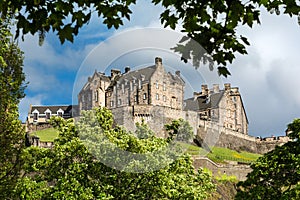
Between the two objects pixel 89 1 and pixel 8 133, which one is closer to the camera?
pixel 89 1

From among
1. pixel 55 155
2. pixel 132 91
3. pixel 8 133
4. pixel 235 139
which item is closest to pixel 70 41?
pixel 8 133

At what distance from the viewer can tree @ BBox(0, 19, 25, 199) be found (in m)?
21.3

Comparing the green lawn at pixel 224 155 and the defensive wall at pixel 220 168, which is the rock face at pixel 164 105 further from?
the defensive wall at pixel 220 168

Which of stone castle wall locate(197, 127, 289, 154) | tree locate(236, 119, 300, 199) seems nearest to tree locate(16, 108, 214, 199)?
tree locate(236, 119, 300, 199)

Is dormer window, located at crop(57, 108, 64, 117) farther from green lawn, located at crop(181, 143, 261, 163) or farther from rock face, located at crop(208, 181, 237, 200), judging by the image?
rock face, located at crop(208, 181, 237, 200)

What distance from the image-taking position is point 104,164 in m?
30.6

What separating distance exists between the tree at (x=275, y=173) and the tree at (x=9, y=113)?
540 inches

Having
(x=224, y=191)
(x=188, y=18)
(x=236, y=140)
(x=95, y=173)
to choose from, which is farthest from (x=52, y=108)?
(x=188, y=18)

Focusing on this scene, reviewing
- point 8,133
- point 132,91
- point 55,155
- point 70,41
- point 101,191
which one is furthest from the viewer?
point 132,91

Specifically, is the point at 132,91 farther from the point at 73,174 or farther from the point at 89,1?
the point at 89,1

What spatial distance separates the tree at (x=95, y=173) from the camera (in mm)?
29469

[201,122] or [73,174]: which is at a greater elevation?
[201,122]

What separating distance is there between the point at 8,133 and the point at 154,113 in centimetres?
7558

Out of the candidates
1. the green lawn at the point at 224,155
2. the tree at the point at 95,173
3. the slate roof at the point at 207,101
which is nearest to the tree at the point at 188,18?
the tree at the point at 95,173
